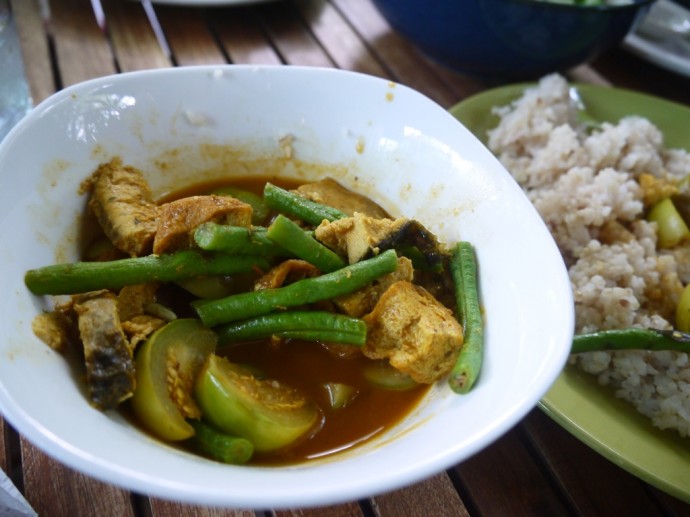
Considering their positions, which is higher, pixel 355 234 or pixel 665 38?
pixel 355 234

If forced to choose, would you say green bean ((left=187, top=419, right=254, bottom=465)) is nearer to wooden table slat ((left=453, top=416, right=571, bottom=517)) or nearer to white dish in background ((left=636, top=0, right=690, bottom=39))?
wooden table slat ((left=453, top=416, right=571, bottom=517))

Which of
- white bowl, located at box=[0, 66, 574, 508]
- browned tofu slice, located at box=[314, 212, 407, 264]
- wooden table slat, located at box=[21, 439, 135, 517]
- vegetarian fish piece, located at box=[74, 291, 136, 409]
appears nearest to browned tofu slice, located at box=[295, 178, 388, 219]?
white bowl, located at box=[0, 66, 574, 508]

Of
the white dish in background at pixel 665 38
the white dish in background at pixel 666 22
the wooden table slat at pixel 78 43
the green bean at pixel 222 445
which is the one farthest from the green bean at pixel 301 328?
the white dish in background at pixel 666 22

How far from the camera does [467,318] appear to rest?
3.65ft

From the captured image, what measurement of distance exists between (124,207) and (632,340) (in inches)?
44.1

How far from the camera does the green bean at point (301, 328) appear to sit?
1085 mm

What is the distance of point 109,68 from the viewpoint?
2.07 meters

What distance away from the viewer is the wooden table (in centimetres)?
111

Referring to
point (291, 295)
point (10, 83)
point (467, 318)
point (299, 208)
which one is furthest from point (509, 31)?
point (10, 83)

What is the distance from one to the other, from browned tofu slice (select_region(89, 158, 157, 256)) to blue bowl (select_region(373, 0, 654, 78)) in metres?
1.30

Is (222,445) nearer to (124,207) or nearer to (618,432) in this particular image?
(124,207)

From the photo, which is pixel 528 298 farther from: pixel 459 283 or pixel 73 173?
pixel 73 173

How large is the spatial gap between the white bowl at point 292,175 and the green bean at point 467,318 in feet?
0.06

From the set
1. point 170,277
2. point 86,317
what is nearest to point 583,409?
point 170,277
